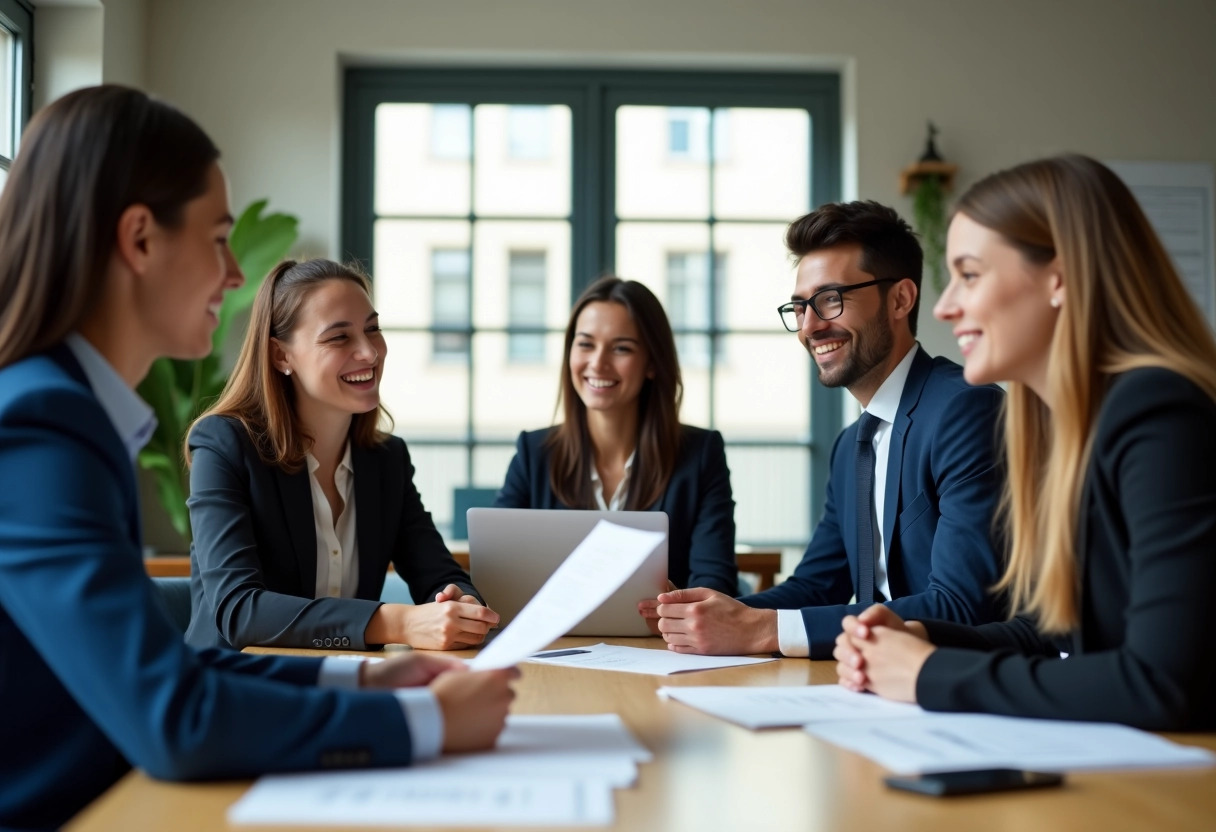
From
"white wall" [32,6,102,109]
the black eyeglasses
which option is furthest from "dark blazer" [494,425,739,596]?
"white wall" [32,6,102,109]

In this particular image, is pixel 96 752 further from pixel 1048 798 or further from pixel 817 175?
pixel 817 175

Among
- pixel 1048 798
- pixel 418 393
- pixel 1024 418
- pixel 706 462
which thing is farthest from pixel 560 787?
pixel 418 393

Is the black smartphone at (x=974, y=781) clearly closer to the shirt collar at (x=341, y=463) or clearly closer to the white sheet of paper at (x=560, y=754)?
the white sheet of paper at (x=560, y=754)

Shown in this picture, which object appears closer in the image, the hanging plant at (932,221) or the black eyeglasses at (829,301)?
the black eyeglasses at (829,301)

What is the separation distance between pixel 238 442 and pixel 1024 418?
1.33 m

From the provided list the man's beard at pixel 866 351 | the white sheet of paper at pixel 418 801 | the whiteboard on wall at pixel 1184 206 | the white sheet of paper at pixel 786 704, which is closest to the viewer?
the white sheet of paper at pixel 418 801

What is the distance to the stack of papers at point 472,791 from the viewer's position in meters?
0.87

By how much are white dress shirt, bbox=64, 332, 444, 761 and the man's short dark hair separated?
150 centimetres

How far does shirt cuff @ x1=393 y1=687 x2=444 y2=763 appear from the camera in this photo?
3.36ft

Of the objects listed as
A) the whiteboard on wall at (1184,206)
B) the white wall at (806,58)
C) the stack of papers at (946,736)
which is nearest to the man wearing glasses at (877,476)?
the stack of papers at (946,736)

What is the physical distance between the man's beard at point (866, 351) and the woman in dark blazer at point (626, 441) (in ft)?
1.45

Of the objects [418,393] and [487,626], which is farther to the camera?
[418,393]

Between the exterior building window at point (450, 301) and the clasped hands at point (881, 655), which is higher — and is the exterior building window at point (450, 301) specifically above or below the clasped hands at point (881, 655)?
above

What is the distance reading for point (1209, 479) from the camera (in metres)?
1.18
